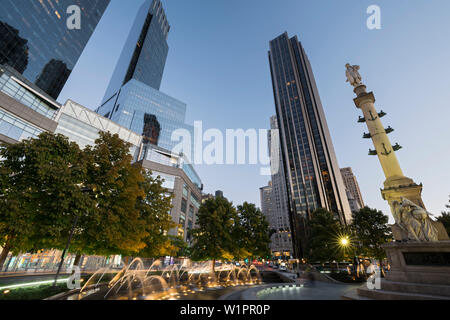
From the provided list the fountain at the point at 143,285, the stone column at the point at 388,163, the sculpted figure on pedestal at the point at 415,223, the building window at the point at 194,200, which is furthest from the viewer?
the building window at the point at 194,200

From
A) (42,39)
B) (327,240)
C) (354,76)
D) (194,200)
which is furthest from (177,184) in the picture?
(42,39)

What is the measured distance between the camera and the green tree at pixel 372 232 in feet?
91.0

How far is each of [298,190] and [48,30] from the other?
110 m

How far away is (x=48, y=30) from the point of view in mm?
62750

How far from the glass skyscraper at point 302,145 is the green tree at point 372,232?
38268 millimetres

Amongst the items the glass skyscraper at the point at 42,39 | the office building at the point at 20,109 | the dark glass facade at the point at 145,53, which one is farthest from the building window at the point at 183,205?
the dark glass facade at the point at 145,53

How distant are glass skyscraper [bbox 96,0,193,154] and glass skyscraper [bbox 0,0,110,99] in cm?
2666

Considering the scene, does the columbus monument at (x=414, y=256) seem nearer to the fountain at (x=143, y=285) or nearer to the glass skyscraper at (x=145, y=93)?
the fountain at (x=143, y=285)

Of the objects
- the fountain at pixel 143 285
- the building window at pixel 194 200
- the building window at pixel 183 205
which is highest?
the building window at pixel 194 200

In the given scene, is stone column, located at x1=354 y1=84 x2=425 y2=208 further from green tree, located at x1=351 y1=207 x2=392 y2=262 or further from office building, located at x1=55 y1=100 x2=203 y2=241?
office building, located at x1=55 y1=100 x2=203 y2=241

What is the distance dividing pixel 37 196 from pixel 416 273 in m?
19.5

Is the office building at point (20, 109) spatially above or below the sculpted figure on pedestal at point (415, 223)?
above

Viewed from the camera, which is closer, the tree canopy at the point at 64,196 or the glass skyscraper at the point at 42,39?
the tree canopy at the point at 64,196
